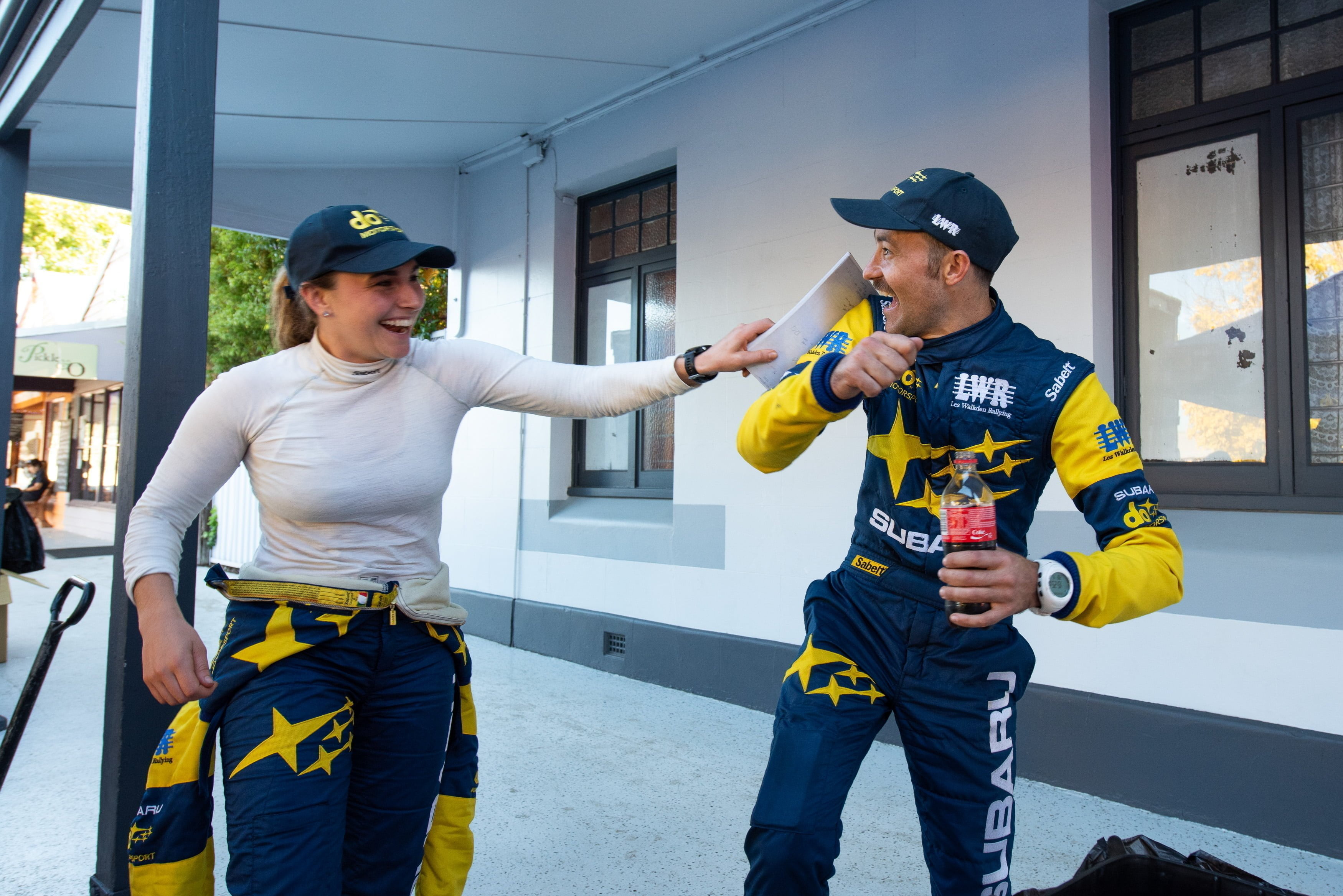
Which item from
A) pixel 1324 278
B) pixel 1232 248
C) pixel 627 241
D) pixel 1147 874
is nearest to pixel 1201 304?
pixel 1232 248

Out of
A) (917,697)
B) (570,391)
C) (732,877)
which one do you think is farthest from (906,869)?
(570,391)

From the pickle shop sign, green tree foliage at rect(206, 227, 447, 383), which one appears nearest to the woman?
green tree foliage at rect(206, 227, 447, 383)

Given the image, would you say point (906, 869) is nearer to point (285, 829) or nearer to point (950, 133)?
point (285, 829)

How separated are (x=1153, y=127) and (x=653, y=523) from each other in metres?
3.70

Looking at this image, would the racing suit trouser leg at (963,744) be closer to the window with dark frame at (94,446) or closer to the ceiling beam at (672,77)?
the ceiling beam at (672,77)

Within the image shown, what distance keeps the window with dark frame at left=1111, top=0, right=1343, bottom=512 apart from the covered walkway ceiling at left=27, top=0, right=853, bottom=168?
77.8 inches

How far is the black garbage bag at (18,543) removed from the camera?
5699mm

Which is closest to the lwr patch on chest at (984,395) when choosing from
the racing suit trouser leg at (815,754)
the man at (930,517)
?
the man at (930,517)

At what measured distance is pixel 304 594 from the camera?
1867mm

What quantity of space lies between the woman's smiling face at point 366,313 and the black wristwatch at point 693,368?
2.02 ft

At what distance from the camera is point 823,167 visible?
5102mm

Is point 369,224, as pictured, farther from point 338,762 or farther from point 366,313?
point 338,762

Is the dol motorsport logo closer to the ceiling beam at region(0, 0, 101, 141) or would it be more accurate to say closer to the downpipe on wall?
A: the ceiling beam at region(0, 0, 101, 141)

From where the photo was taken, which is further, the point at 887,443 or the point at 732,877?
the point at 732,877
